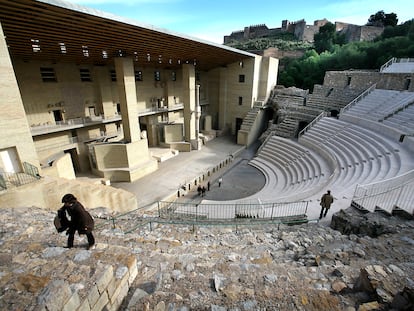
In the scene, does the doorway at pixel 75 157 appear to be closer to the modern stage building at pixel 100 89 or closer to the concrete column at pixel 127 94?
the modern stage building at pixel 100 89

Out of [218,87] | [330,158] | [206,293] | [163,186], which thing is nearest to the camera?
[206,293]

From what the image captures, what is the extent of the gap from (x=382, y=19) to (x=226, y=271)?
5489 centimetres

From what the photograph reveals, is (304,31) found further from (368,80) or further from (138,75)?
(138,75)

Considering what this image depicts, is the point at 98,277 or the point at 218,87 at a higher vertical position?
the point at 218,87

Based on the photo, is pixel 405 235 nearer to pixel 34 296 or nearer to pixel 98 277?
pixel 98 277

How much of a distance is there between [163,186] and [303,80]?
24351mm

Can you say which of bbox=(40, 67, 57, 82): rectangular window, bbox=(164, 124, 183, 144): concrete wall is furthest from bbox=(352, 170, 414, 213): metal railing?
bbox=(40, 67, 57, 82): rectangular window

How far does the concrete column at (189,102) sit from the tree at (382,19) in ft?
134

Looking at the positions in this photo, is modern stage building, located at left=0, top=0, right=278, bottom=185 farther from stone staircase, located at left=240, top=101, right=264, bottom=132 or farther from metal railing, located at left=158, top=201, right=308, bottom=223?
metal railing, located at left=158, top=201, right=308, bottom=223

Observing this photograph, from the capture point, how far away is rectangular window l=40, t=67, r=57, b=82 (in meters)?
13.8

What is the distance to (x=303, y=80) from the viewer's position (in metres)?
28.5

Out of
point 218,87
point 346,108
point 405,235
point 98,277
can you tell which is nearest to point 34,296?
point 98,277

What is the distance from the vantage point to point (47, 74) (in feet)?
46.2

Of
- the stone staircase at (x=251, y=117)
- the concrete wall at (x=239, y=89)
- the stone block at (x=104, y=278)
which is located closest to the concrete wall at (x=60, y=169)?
the stone block at (x=104, y=278)
